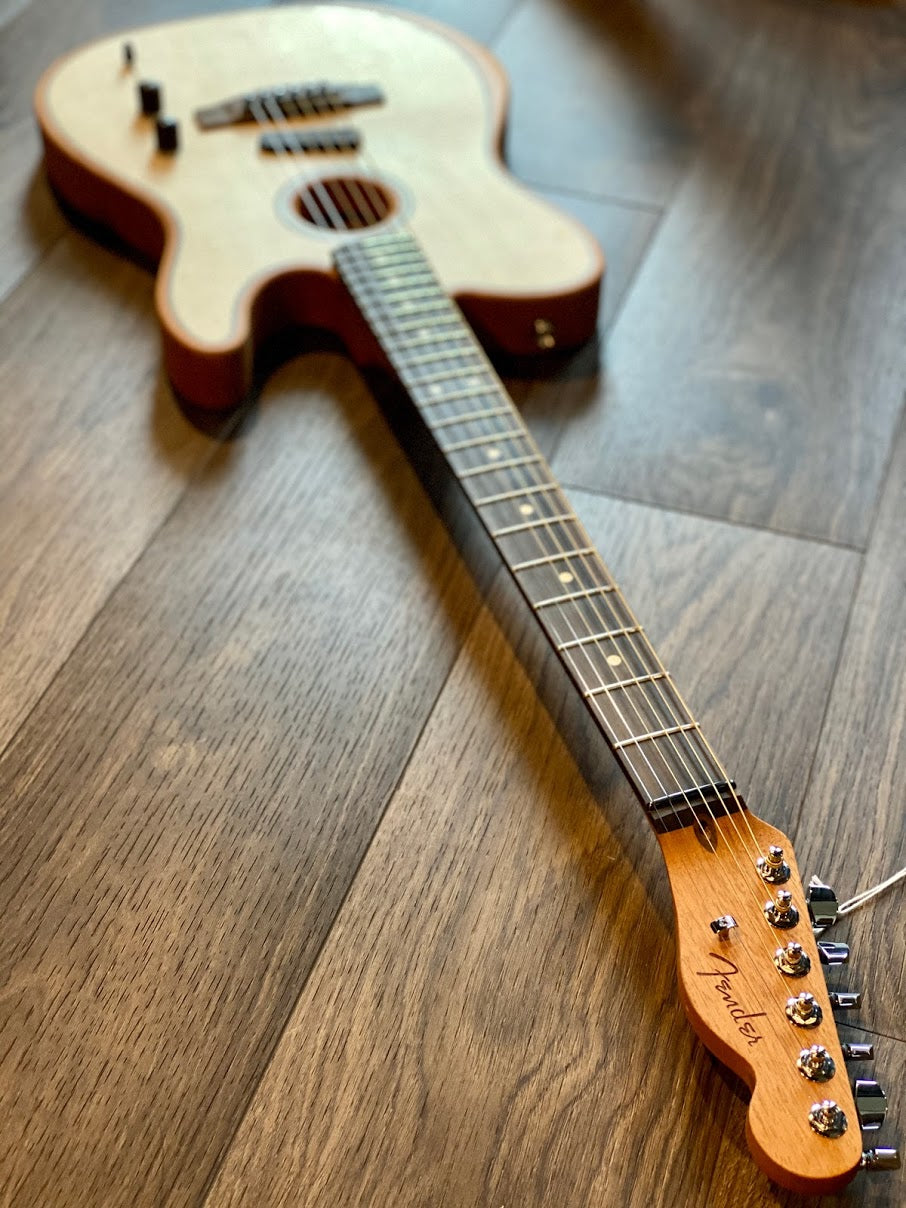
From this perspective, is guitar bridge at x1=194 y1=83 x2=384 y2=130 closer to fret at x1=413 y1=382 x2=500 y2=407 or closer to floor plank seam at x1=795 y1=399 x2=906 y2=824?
fret at x1=413 y1=382 x2=500 y2=407

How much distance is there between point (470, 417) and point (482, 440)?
0.03 metres

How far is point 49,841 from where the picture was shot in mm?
937

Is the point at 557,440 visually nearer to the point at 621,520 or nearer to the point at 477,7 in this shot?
the point at 621,520

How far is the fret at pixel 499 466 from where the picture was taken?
1077 millimetres

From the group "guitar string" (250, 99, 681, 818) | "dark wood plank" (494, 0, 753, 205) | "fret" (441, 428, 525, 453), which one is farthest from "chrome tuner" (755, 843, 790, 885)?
"dark wood plank" (494, 0, 753, 205)

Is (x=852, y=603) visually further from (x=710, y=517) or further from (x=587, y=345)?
(x=587, y=345)

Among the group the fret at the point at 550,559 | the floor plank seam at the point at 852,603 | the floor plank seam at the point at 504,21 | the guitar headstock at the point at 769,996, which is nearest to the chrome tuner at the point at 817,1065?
the guitar headstock at the point at 769,996

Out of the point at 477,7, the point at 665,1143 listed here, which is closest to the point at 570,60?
the point at 477,7

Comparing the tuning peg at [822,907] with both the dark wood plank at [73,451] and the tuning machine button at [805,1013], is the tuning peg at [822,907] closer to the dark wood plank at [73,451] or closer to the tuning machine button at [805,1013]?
the tuning machine button at [805,1013]

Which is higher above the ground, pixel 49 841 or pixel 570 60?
pixel 49 841

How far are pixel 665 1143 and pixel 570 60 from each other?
1325 millimetres

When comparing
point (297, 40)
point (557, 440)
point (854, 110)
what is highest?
point (297, 40)

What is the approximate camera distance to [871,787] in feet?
3.24

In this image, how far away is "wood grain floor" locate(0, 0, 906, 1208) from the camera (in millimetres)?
817
